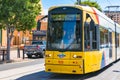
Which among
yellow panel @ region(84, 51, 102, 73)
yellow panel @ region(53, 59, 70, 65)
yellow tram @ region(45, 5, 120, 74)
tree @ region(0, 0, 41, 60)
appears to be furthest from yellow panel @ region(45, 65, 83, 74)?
tree @ region(0, 0, 41, 60)

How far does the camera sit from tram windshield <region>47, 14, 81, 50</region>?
678 inches

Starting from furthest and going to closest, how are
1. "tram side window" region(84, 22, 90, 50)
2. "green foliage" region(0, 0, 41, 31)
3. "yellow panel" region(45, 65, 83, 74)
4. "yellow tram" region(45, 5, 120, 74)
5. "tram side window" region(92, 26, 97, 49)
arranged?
"green foliage" region(0, 0, 41, 31)
"tram side window" region(92, 26, 97, 49)
"tram side window" region(84, 22, 90, 50)
"yellow tram" region(45, 5, 120, 74)
"yellow panel" region(45, 65, 83, 74)

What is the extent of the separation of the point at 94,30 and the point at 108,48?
190 inches

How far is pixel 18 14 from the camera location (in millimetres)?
31734

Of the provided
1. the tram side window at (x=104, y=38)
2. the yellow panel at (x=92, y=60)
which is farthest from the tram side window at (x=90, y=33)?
the tram side window at (x=104, y=38)

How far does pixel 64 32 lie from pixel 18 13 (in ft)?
48.7

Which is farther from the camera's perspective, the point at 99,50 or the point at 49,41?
the point at 99,50

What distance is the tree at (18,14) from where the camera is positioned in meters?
31.2

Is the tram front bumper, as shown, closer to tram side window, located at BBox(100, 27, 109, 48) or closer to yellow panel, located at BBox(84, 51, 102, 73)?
yellow panel, located at BBox(84, 51, 102, 73)

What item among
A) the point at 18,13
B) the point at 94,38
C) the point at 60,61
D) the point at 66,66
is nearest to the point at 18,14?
the point at 18,13

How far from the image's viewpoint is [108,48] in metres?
22.9

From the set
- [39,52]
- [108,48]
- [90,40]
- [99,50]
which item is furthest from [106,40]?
[39,52]

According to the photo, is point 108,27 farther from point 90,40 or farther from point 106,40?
point 90,40

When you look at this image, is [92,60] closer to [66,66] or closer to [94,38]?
[94,38]
